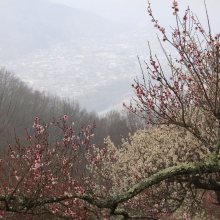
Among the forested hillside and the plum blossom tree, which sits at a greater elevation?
the forested hillside

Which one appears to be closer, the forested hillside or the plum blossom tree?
the plum blossom tree

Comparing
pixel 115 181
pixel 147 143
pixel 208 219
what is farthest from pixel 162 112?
pixel 208 219

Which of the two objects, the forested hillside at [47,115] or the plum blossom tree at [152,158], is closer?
the plum blossom tree at [152,158]

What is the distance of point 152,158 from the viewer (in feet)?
40.8

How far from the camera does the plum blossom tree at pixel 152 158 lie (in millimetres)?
5172

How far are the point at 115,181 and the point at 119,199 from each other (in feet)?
31.8

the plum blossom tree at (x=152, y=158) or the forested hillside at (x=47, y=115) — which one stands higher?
the forested hillside at (x=47, y=115)

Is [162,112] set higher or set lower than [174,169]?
higher

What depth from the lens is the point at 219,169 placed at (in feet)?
16.9

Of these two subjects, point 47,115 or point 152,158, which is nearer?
point 152,158

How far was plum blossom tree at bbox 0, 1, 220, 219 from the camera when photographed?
5172mm

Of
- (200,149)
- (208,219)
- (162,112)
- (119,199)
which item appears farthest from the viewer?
(208,219)

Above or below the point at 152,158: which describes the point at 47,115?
above

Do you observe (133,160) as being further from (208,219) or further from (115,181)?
(208,219)
